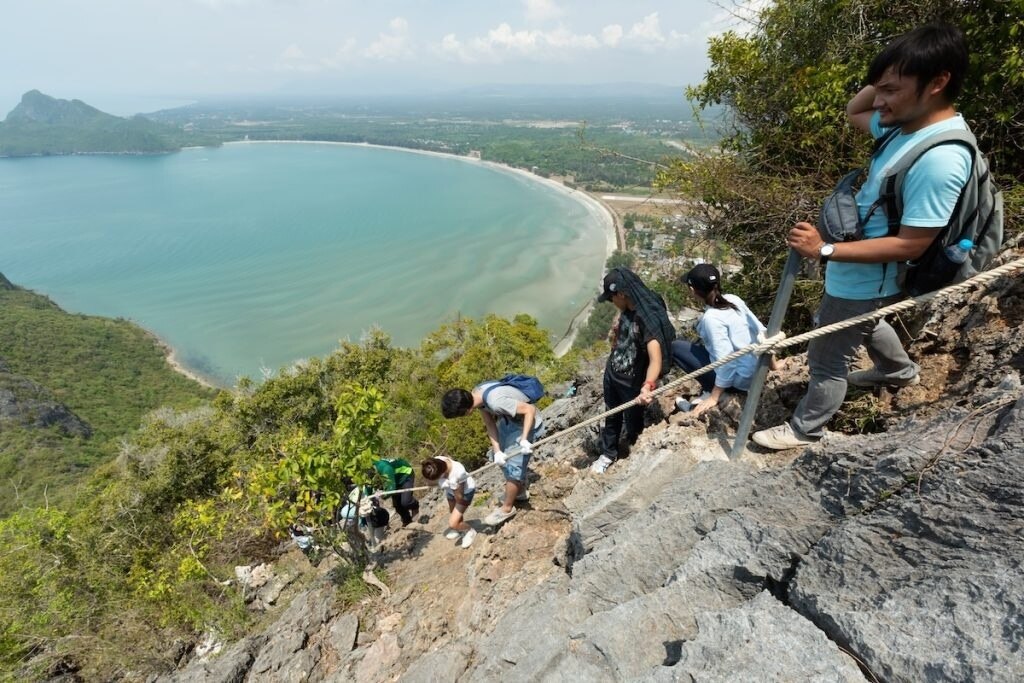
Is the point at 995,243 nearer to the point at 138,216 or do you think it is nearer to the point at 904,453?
the point at 904,453

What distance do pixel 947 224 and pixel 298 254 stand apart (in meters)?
66.2

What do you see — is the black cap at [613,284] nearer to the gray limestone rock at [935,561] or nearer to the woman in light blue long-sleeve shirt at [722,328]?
the woman in light blue long-sleeve shirt at [722,328]

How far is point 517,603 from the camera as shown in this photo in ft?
10.9

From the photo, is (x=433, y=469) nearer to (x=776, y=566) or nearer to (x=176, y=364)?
(x=776, y=566)

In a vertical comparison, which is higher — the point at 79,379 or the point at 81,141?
the point at 81,141

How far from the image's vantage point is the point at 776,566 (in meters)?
2.05

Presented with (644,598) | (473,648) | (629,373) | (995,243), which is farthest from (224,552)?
(995,243)

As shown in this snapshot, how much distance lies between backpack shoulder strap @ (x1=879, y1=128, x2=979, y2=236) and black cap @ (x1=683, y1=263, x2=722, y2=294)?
134 cm

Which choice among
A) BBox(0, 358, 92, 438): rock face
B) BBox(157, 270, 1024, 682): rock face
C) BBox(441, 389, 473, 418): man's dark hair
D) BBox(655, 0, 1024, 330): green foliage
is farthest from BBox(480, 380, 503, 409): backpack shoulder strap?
BBox(0, 358, 92, 438): rock face

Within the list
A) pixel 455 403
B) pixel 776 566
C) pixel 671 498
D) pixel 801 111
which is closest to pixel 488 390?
pixel 455 403

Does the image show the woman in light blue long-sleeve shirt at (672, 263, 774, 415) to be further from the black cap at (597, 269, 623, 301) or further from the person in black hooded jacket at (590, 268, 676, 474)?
the black cap at (597, 269, 623, 301)

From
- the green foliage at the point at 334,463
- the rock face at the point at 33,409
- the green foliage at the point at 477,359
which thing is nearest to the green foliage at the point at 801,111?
the green foliage at the point at 334,463

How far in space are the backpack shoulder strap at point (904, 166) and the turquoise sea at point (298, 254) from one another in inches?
1514

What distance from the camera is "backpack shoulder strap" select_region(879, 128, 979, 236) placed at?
185 centimetres
